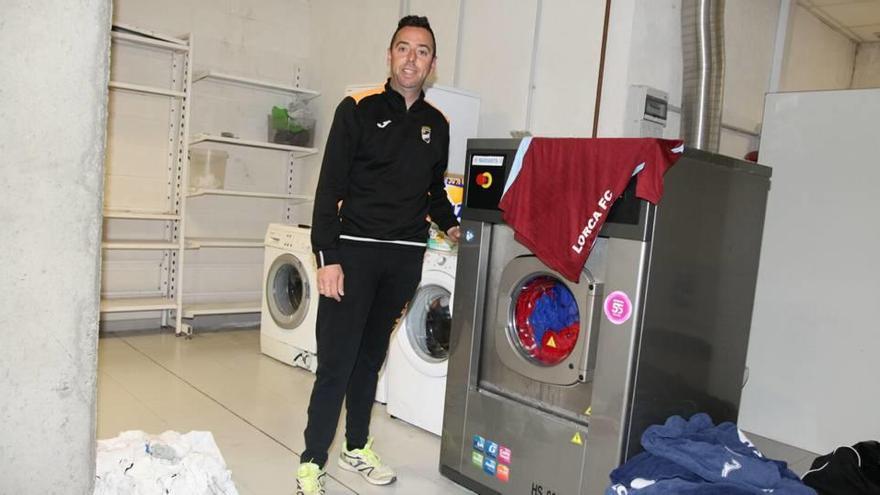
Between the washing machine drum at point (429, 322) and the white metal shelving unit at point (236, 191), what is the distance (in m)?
1.87

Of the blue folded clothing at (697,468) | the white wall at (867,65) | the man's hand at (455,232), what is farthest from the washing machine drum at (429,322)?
the white wall at (867,65)

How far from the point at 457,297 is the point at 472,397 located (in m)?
0.36

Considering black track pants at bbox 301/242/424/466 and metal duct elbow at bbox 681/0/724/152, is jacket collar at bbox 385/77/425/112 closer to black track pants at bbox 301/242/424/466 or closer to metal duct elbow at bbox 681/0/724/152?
black track pants at bbox 301/242/424/466

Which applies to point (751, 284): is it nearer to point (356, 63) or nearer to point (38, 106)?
point (38, 106)

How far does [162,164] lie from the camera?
450cm

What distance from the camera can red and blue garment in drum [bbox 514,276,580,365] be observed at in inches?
84.0

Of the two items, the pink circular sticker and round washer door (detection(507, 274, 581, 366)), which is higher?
the pink circular sticker

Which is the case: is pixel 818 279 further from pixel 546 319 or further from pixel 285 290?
pixel 285 290

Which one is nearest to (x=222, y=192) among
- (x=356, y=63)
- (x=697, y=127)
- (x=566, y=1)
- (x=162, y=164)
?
(x=162, y=164)

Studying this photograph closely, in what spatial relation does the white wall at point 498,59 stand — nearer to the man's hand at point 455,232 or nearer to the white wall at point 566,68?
the white wall at point 566,68

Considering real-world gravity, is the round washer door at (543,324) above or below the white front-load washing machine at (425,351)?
above

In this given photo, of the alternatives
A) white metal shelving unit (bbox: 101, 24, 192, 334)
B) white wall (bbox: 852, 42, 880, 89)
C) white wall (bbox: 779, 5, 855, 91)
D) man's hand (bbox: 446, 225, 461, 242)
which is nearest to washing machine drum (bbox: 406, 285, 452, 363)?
man's hand (bbox: 446, 225, 461, 242)

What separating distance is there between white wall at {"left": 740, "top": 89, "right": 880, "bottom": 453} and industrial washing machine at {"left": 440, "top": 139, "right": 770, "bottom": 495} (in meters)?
0.88

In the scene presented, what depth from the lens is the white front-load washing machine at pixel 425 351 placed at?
2896 millimetres
